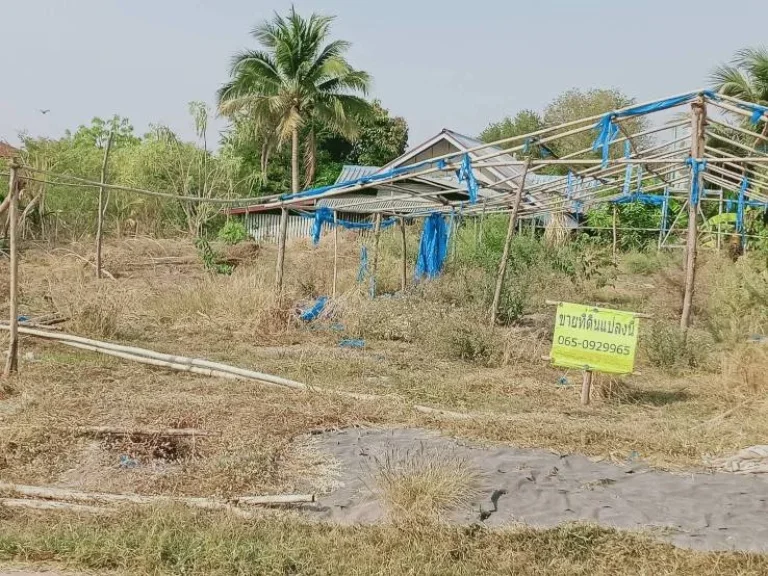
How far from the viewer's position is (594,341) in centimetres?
735

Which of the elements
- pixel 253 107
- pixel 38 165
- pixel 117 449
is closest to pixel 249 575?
pixel 117 449

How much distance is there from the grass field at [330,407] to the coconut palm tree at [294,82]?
1507 centimetres

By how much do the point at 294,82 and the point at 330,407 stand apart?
76.2 feet

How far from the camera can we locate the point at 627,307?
1458 centimetres

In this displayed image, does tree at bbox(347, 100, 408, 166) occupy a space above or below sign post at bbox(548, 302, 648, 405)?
above

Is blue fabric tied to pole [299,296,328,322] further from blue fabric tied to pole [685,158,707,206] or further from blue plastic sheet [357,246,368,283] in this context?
blue fabric tied to pole [685,158,707,206]

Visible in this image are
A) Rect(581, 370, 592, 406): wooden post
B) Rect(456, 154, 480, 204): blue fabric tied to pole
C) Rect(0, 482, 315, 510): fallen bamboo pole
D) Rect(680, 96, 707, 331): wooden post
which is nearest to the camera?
Rect(0, 482, 315, 510): fallen bamboo pole

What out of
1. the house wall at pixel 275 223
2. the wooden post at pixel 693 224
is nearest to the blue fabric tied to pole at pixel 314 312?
the wooden post at pixel 693 224

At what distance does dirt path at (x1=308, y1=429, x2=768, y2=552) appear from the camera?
14.2ft

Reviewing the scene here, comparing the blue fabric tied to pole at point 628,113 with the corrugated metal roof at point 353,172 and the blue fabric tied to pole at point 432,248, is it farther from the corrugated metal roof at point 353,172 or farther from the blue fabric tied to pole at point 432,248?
the corrugated metal roof at point 353,172

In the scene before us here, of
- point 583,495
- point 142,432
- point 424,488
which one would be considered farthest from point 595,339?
point 142,432

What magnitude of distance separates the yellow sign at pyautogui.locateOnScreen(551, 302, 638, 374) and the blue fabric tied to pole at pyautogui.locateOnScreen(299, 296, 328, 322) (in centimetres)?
495

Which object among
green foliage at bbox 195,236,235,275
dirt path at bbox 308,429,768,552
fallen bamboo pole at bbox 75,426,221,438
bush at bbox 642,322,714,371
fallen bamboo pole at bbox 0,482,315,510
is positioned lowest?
fallen bamboo pole at bbox 0,482,315,510

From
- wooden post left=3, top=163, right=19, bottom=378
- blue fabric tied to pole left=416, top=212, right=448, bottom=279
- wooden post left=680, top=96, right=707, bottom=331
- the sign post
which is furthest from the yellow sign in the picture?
blue fabric tied to pole left=416, top=212, right=448, bottom=279
